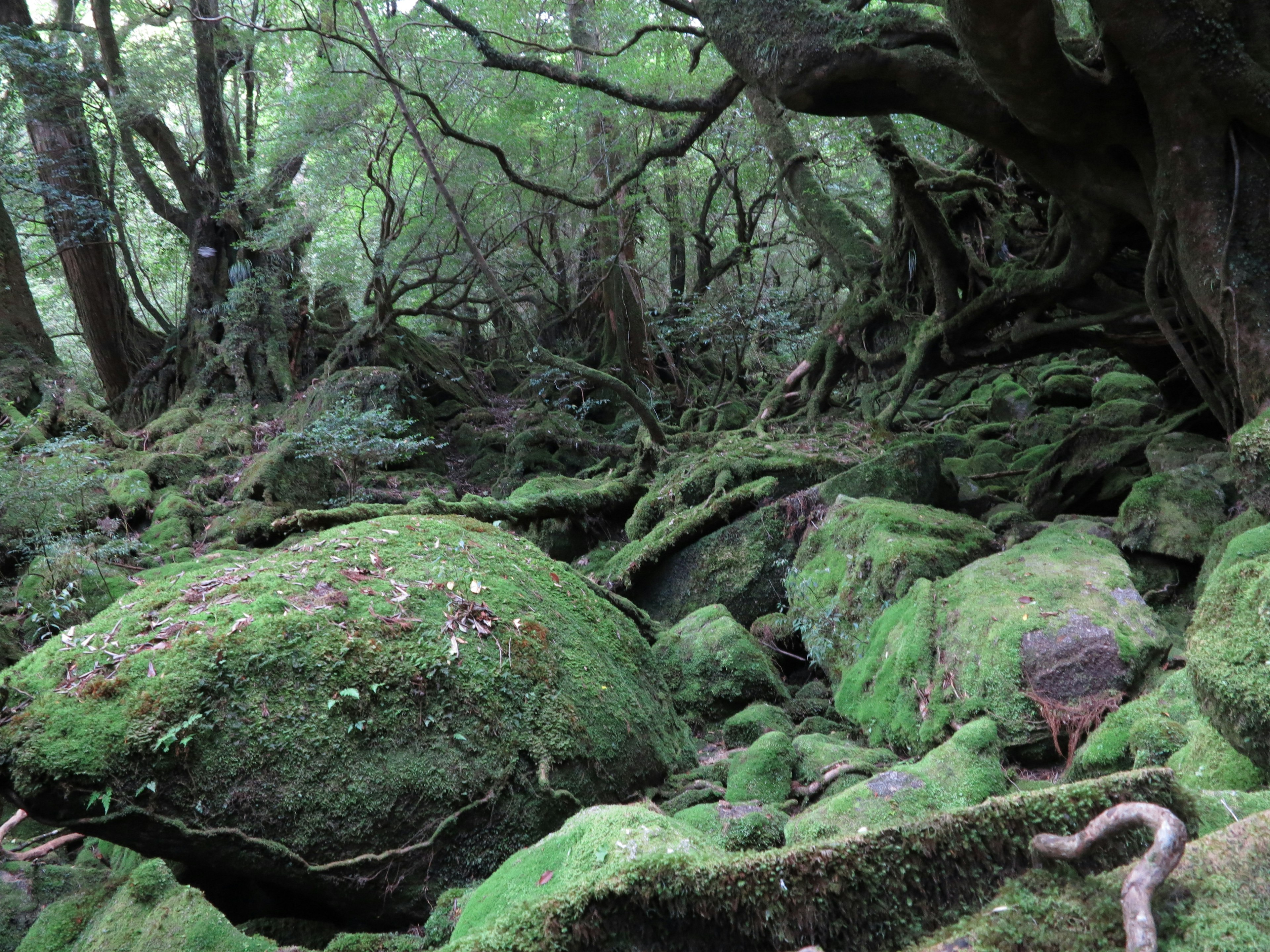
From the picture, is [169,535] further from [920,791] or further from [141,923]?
[920,791]

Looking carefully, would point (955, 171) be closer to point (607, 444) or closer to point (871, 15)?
point (871, 15)

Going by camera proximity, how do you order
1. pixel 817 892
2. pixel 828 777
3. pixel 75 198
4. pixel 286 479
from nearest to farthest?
pixel 817 892 < pixel 828 777 < pixel 286 479 < pixel 75 198

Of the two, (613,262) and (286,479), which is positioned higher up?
(613,262)

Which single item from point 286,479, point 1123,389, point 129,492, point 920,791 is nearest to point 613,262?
point 286,479

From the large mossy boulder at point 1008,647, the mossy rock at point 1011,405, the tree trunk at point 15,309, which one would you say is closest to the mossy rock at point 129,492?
the tree trunk at point 15,309

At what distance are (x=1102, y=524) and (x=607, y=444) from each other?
8.22 metres

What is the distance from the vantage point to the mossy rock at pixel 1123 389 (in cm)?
968

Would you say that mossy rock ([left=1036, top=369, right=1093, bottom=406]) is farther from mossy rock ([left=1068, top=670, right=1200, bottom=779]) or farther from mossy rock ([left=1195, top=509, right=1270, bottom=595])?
mossy rock ([left=1068, top=670, right=1200, bottom=779])

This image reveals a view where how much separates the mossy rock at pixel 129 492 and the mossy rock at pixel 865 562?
775 centimetres

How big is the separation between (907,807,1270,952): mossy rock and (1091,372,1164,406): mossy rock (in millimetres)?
8980

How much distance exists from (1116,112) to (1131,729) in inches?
146

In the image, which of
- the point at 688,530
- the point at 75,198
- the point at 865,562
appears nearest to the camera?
the point at 865,562

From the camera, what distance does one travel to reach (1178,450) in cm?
649

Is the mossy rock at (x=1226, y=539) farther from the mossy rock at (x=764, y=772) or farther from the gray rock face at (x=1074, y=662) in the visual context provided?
the mossy rock at (x=764, y=772)
